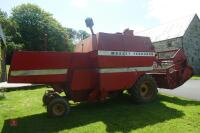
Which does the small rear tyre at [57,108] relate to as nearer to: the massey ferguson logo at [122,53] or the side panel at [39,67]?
the side panel at [39,67]

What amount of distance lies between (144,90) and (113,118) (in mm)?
2520

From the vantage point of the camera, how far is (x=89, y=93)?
8312 millimetres

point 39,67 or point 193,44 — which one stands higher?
point 193,44

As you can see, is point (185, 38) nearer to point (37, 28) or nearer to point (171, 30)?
point (171, 30)

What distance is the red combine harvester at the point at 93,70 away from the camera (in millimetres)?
7238

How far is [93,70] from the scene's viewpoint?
8.13 meters

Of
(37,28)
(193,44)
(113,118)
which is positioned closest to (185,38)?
(193,44)

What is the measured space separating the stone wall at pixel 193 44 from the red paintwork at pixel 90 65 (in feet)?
87.9

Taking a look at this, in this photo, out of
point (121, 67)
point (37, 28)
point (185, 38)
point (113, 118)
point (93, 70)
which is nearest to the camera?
point (113, 118)

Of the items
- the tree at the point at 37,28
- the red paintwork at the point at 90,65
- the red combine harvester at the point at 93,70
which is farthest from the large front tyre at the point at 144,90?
the tree at the point at 37,28

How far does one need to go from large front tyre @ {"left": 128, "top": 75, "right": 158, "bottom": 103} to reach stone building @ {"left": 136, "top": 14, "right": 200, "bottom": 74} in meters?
25.4

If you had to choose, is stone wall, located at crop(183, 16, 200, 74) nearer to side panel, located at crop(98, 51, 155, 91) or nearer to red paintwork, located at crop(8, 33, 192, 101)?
side panel, located at crop(98, 51, 155, 91)

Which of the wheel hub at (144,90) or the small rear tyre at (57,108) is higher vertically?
the wheel hub at (144,90)

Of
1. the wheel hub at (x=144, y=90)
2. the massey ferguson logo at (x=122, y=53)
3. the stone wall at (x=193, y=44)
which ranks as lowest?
the wheel hub at (x=144, y=90)
